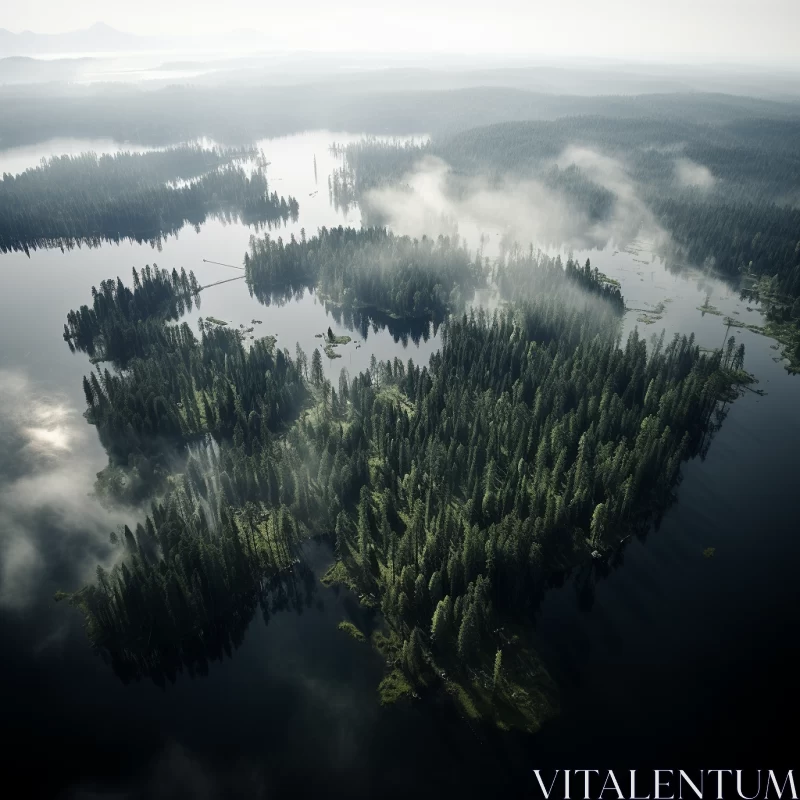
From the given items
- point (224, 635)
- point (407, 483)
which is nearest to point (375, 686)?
point (224, 635)

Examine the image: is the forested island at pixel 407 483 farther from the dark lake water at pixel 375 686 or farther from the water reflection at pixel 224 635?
the dark lake water at pixel 375 686

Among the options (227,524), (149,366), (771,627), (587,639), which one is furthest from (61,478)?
(771,627)

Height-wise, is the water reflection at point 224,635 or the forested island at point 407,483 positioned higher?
the forested island at point 407,483

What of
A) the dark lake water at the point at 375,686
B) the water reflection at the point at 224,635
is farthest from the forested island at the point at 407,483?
the dark lake water at the point at 375,686

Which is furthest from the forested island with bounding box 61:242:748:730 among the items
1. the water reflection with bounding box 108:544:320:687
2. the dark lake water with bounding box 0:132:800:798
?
the dark lake water with bounding box 0:132:800:798

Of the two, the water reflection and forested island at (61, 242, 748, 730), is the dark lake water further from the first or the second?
forested island at (61, 242, 748, 730)

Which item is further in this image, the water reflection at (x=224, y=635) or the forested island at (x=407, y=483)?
the forested island at (x=407, y=483)

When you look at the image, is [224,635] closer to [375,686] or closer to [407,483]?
[375,686]

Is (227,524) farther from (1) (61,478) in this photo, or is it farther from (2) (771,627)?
(2) (771,627)
